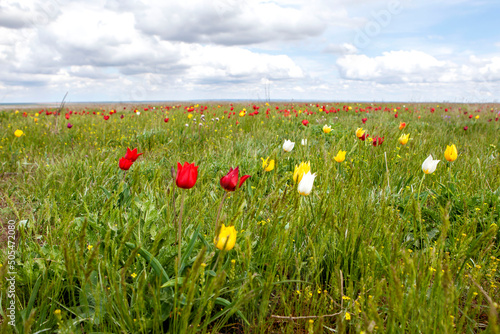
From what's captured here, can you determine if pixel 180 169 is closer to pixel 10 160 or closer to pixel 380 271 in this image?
pixel 380 271

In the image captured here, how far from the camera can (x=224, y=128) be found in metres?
5.60

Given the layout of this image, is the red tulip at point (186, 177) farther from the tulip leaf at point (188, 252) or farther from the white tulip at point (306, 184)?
the white tulip at point (306, 184)

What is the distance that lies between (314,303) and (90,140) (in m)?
4.69

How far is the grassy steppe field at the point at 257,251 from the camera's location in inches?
43.4

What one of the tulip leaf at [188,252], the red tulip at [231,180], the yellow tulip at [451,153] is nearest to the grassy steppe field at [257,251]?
the tulip leaf at [188,252]

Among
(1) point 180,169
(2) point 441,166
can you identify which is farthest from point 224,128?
(1) point 180,169

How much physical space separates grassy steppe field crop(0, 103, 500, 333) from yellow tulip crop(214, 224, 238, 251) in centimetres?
5

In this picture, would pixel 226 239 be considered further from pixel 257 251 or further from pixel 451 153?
pixel 451 153

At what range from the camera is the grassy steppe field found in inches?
43.4

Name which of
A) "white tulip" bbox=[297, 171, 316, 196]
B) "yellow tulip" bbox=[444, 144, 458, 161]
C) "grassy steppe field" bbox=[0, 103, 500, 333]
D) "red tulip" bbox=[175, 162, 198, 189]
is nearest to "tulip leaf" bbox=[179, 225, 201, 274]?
"grassy steppe field" bbox=[0, 103, 500, 333]

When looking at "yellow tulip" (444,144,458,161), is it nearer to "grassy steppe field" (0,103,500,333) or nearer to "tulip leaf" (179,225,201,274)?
"grassy steppe field" (0,103,500,333)

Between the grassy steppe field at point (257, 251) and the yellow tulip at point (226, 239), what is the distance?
0.16ft

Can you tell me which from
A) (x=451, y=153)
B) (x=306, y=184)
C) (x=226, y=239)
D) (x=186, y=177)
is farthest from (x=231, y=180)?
(x=451, y=153)

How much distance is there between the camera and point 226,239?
1064mm
